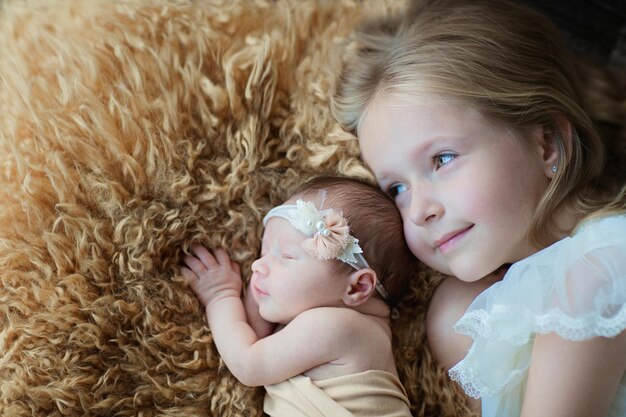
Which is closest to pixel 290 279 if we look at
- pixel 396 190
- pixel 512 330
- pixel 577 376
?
pixel 396 190

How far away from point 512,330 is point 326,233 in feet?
1.14

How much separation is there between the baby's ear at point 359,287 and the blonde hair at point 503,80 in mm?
292

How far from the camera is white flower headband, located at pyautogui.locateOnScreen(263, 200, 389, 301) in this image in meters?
1.19

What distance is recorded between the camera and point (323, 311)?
1.20 metres

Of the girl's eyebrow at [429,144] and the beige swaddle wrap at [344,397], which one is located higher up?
the girl's eyebrow at [429,144]

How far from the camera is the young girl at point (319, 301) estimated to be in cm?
117

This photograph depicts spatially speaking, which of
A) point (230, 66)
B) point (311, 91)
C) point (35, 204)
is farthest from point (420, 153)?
Answer: point (35, 204)

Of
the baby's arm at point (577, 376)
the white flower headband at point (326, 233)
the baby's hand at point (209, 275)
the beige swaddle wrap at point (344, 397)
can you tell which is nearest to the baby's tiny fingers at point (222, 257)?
the baby's hand at point (209, 275)

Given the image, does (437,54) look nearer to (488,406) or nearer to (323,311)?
(323,311)

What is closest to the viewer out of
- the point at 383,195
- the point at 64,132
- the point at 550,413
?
the point at 550,413

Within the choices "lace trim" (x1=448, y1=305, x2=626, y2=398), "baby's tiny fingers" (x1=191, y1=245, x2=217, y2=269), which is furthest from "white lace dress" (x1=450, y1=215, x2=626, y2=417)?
"baby's tiny fingers" (x1=191, y1=245, x2=217, y2=269)

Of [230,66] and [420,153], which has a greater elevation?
[230,66]

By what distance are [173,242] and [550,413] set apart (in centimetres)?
70

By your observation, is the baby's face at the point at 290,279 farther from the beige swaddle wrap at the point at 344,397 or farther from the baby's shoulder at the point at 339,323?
the beige swaddle wrap at the point at 344,397
